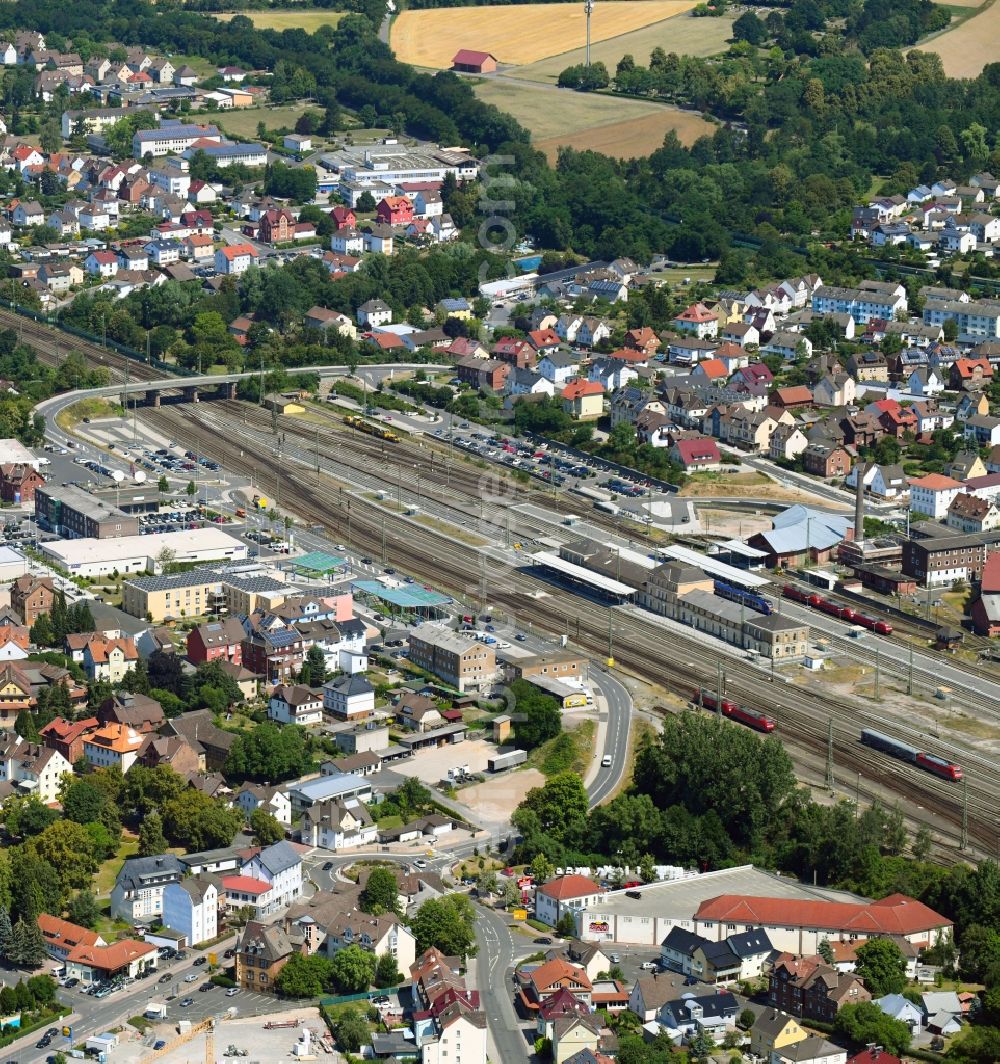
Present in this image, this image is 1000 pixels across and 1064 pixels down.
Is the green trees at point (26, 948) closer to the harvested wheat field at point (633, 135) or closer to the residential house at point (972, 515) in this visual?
the residential house at point (972, 515)

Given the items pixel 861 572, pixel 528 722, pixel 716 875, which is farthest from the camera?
pixel 861 572

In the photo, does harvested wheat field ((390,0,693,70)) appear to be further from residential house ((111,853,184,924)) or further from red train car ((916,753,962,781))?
residential house ((111,853,184,924))

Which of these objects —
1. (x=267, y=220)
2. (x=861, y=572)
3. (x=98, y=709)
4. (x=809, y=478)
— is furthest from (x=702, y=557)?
(x=267, y=220)

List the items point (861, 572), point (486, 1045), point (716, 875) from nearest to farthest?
point (486, 1045) < point (716, 875) < point (861, 572)

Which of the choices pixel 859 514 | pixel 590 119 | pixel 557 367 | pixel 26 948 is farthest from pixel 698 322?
pixel 26 948

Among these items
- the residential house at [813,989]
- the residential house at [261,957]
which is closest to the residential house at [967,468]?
the residential house at [813,989]

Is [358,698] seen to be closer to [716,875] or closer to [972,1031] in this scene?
[716,875]
